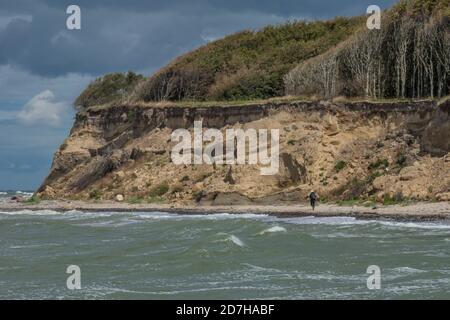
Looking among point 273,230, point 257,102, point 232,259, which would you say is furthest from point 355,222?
point 257,102

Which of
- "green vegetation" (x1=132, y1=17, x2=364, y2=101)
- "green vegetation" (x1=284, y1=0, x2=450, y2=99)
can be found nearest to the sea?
"green vegetation" (x1=284, y1=0, x2=450, y2=99)

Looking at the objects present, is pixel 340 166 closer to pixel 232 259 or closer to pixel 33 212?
pixel 33 212

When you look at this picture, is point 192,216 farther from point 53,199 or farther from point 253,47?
point 253,47

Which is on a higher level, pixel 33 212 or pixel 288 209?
pixel 288 209

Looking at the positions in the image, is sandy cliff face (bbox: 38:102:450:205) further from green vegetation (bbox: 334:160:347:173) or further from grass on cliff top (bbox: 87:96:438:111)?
grass on cliff top (bbox: 87:96:438:111)

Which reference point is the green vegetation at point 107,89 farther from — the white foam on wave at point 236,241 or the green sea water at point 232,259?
the white foam on wave at point 236,241
